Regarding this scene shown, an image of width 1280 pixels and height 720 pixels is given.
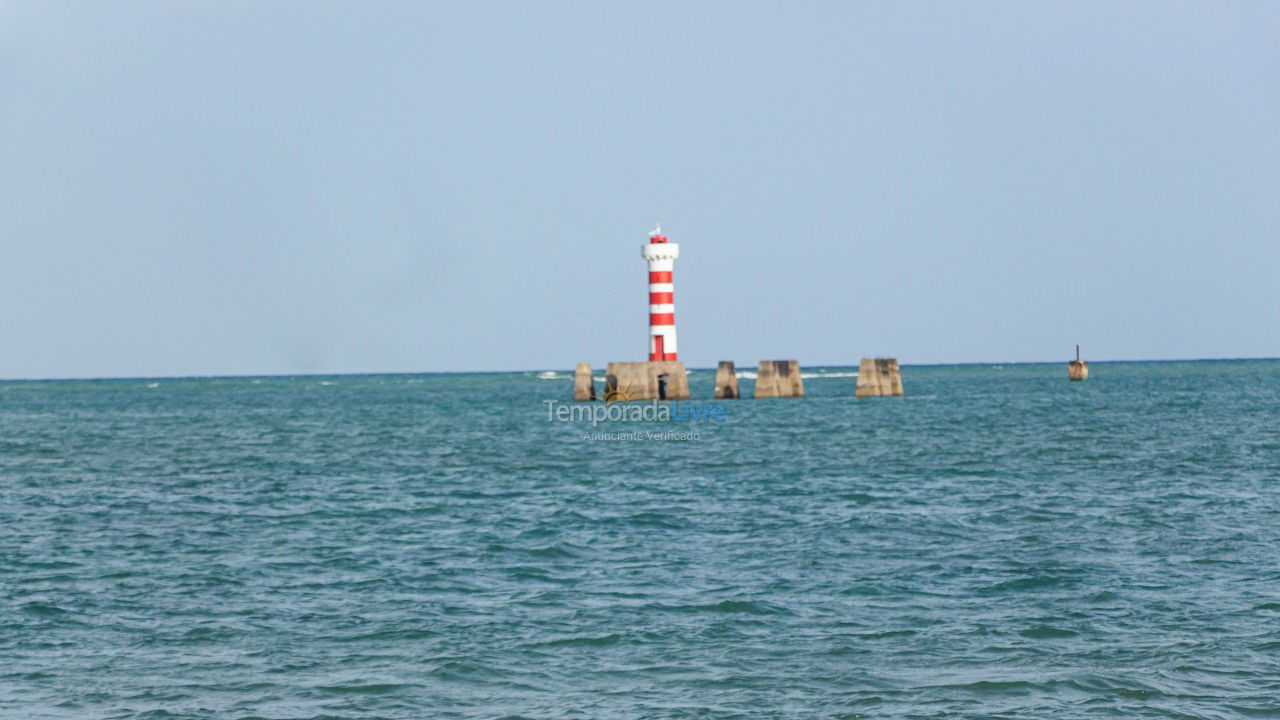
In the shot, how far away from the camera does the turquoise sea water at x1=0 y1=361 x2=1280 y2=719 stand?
10664 millimetres

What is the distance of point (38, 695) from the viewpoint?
10.7 meters

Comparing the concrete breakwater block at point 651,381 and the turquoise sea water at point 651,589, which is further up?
the concrete breakwater block at point 651,381

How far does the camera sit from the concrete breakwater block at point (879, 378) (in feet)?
216

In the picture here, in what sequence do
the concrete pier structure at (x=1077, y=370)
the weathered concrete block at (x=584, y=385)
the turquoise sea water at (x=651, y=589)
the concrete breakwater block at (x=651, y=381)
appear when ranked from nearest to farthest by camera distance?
the turquoise sea water at (x=651, y=589) → the concrete breakwater block at (x=651, y=381) → the weathered concrete block at (x=584, y=385) → the concrete pier structure at (x=1077, y=370)

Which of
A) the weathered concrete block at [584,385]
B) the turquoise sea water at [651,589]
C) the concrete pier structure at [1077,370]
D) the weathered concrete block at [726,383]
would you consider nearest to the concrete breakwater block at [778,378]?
the weathered concrete block at [726,383]

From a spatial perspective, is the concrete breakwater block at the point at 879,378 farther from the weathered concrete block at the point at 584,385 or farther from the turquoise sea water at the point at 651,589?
the turquoise sea water at the point at 651,589

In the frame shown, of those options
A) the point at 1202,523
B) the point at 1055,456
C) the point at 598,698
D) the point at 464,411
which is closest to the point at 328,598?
the point at 598,698

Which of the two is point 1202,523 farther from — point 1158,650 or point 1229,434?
point 1229,434

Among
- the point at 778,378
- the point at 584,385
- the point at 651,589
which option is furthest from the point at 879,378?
the point at 651,589

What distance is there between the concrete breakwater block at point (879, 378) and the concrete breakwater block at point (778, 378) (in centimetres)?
341

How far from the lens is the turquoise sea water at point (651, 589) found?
1066 centimetres

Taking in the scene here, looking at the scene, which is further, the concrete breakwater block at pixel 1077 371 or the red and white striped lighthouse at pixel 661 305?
the concrete breakwater block at pixel 1077 371

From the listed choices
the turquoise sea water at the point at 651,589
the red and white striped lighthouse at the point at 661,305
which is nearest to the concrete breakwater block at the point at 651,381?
the red and white striped lighthouse at the point at 661,305

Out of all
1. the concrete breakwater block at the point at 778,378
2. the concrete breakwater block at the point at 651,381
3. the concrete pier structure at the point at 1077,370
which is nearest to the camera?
the concrete breakwater block at the point at 651,381
